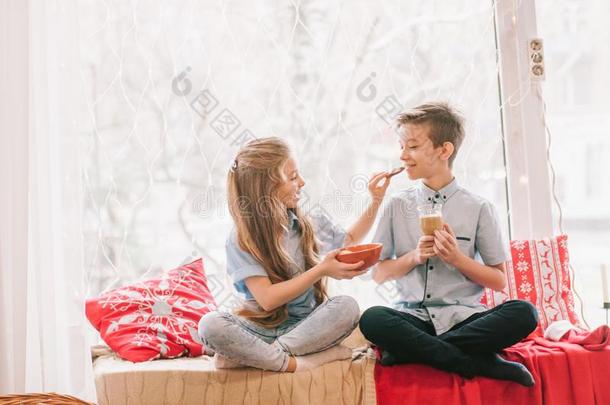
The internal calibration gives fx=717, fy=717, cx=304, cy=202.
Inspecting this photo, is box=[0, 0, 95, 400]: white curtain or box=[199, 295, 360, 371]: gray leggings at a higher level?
box=[0, 0, 95, 400]: white curtain

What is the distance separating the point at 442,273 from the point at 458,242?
0.34 ft

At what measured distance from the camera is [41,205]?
176 cm

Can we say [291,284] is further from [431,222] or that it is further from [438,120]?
[438,120]

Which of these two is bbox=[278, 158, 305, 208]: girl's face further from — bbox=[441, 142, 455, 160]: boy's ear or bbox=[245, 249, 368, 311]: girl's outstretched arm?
bbox=[441, 142, 455, 160]: boy's ear

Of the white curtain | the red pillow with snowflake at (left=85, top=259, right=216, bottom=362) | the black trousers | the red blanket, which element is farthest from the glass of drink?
the white curtain

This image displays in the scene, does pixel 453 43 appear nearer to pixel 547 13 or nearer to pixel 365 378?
pixel 547 13

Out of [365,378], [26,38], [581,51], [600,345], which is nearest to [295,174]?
[365,378]

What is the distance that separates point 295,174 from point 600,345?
3.12ft

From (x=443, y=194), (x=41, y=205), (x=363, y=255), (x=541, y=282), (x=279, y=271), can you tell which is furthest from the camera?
(x=541, y=282)

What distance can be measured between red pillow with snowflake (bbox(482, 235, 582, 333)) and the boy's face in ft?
1.42

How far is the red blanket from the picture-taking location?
177 centimetres

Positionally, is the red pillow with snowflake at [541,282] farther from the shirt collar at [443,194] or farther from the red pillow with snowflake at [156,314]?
the red pillow with snowflake at [156,314]

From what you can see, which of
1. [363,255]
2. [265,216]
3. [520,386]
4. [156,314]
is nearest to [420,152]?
[363,255]

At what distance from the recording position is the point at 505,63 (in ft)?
7.94
